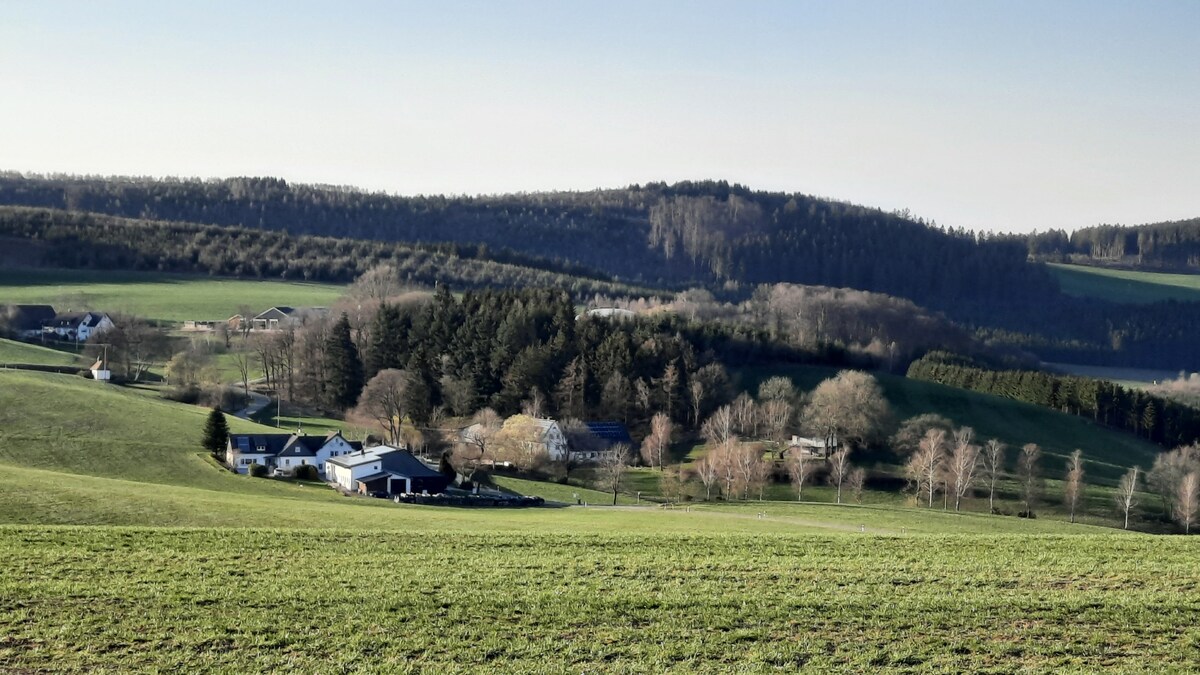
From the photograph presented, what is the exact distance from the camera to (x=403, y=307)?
110 meters

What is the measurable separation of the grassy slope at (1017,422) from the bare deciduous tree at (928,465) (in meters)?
9.83

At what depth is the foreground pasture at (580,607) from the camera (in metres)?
16.8

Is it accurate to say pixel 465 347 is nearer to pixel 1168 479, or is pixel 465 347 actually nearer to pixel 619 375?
pixel 619 375

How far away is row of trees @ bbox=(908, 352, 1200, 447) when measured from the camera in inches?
3846

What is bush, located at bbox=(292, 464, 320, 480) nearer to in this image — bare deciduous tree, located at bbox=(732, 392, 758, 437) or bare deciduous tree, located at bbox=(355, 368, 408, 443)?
bare deciduous tree, located at bbox=(355, 368, 408, 443)

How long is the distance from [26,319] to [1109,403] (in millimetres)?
109555

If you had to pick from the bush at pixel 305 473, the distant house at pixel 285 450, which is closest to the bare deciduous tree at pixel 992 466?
the bush at pixel 305 473

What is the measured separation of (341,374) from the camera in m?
100

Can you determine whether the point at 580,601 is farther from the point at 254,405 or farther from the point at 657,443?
the point at 254,405

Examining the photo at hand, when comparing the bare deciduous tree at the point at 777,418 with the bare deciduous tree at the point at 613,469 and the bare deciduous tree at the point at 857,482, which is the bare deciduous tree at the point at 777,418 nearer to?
the bare deciduous tree at the point at 857,482

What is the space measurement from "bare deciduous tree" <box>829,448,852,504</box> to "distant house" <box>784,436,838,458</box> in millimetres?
2714

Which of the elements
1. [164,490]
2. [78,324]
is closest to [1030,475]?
[164,490]

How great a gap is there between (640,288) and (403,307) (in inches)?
3528

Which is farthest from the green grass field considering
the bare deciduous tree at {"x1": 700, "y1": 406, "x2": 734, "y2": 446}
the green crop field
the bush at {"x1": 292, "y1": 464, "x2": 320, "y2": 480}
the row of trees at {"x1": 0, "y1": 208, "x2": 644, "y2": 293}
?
the row of trees at {"x1": 0, "y1": 208, "x2": 644, "y2": 293}
